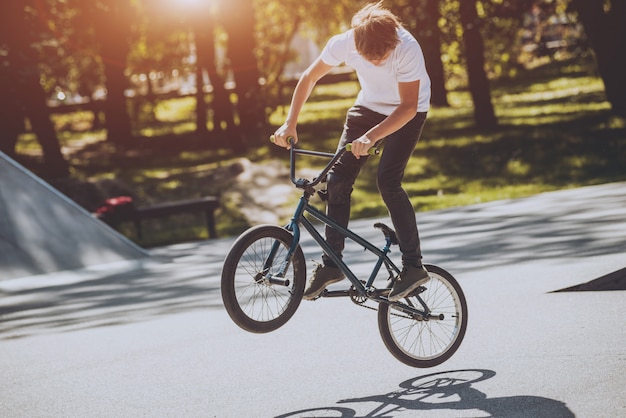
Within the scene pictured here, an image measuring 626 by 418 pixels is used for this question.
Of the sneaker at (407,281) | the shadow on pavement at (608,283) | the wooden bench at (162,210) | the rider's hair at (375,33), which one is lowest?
the shadow on pavement at (608,283)

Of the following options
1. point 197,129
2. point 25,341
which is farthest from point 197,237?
point 197,129

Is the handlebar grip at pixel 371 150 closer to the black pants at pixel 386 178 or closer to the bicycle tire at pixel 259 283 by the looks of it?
the black pants at pixel 386 178

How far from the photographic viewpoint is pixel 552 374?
584 centimetres

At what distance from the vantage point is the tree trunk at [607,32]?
2319 cm

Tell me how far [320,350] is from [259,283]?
135 centimetres

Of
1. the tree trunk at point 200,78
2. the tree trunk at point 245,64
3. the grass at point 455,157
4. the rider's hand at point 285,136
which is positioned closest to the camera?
the rider's hand at point 285,136

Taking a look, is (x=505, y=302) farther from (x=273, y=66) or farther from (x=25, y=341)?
(x=273, y=66)

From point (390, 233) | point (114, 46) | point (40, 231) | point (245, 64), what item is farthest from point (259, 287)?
point (114, 46)

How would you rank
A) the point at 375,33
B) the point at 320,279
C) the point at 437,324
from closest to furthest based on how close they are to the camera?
the point at 375,33 → the point at 320,279 → the point at 437,324

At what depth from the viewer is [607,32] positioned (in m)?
23.3

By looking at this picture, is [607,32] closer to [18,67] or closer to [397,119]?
[18,67]

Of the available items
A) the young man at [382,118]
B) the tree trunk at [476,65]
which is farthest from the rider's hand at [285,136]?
the tree trunk at [476,65]

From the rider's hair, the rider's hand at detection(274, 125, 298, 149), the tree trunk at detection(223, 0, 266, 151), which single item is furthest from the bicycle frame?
the tree trunk at detection(223, 0, 266, 151)

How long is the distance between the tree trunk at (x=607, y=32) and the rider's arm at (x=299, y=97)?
1854 centimetres
